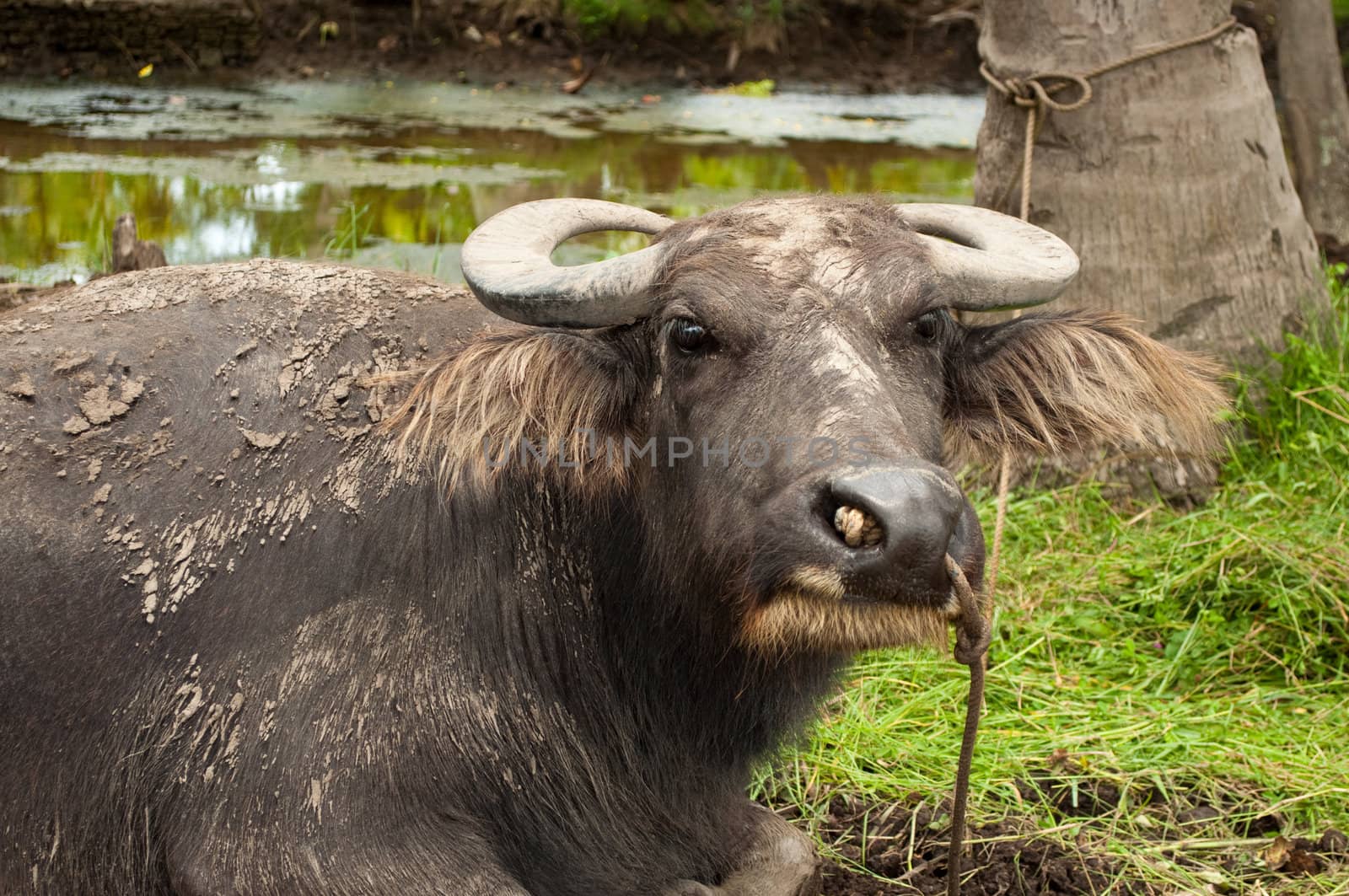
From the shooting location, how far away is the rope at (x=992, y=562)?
258 cm

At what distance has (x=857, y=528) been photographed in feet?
7.34

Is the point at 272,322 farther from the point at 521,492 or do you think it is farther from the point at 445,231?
the point at 445,231

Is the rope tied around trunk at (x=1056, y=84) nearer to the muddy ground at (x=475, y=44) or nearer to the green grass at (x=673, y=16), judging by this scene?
the muddy ground at (x=475, y=44)

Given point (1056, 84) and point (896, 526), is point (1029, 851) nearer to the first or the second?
point (896, 526)

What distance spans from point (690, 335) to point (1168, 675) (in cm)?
255

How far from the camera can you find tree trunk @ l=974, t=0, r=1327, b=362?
5.13m

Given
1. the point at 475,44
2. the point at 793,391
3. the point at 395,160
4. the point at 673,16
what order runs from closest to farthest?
the point at 793,391 → the point at 395,160 → the point at 475,44 → the point at 673,16

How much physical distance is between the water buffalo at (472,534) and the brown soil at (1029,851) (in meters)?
0.52

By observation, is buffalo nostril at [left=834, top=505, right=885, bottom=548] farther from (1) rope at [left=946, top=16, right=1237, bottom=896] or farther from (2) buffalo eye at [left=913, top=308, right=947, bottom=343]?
(2) buffalo eye at [left=913, top=308, right=947, bottom=343]

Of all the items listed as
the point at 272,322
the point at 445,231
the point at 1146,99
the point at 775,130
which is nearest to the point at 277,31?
the point at 775,130

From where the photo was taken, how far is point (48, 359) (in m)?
3.06

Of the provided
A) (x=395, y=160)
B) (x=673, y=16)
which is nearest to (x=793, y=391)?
(x=395, y=160)

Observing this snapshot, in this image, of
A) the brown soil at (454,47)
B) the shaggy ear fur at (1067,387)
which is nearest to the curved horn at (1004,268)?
the shaggy ear fur at (1067,387)

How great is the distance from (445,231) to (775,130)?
5.22 m
